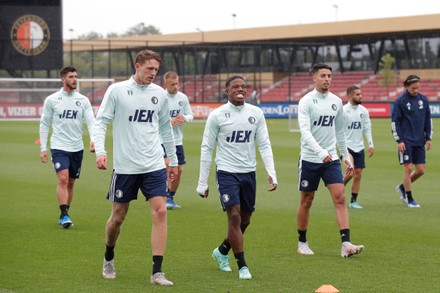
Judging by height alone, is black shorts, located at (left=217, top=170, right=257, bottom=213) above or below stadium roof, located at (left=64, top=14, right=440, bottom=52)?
below

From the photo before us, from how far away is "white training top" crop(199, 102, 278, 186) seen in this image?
10258 mm

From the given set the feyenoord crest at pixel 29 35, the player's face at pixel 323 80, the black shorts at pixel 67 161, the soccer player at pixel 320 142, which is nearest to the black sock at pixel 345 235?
the soccer player at pixel 320 142

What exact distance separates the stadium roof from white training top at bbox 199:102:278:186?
2251 inches

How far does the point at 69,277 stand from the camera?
9.93 metres

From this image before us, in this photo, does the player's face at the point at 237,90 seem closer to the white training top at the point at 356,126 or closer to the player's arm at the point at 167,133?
the player's arm at the point at 167,133

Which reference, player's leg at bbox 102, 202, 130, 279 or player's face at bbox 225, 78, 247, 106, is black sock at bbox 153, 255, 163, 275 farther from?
player's face at bbox 225, 78, 247, 106

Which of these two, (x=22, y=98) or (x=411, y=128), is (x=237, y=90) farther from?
(x=22, y=98)

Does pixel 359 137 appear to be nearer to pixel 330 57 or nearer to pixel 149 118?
pixel 149 118

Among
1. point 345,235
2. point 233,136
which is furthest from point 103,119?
point 345,235

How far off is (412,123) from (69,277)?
8.34 metres

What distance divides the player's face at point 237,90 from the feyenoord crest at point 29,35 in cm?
4759

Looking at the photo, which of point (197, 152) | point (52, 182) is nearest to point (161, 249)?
point (52, 182)

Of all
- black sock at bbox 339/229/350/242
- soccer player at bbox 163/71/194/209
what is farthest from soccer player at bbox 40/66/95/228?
black sock at bbox 339/229/350/242

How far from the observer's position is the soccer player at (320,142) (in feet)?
37.9
